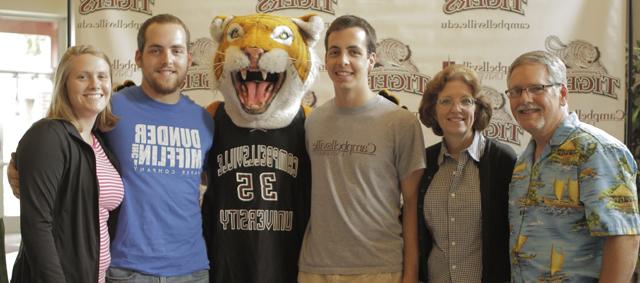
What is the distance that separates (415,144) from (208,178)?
0.85 meters

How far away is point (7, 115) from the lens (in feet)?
23.6

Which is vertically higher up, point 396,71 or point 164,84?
point 396,71

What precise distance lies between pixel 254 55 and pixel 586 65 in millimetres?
2318

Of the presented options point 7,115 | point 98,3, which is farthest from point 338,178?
point 7,115

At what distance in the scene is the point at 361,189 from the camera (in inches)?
88.4

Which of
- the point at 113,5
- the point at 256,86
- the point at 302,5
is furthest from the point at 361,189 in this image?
the point at 113,5

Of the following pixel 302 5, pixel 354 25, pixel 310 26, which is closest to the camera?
pixel 354 25

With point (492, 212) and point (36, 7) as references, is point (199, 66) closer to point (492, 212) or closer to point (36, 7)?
point (492, 212)

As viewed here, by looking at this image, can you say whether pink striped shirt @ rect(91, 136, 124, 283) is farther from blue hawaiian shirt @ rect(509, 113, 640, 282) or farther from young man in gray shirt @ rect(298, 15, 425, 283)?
blue hawaiian shirt @ rect(509, 113, 640, 282)

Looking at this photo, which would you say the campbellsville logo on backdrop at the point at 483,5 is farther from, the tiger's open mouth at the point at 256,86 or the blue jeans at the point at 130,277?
the blue jeans at the point at 130,277

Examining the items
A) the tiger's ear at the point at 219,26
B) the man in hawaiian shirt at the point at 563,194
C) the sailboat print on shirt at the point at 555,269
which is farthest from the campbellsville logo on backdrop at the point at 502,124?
the sailboat print on shirt at the point at 555,269

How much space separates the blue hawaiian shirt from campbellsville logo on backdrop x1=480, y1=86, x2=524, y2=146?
5.75 ft

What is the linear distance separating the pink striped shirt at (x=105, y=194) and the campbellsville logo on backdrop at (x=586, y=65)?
2.72 metres

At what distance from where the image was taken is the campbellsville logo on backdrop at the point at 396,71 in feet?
12.0
